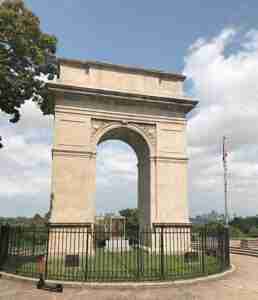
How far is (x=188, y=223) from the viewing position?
17.0 meters

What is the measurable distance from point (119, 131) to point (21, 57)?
6.41 m

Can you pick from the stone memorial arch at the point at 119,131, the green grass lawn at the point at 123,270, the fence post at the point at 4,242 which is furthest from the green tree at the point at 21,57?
the green grass lawn at the point at 123,270

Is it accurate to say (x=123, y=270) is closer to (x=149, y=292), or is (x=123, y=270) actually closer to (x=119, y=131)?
(x=149, y=292)

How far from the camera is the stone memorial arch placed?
15922mm

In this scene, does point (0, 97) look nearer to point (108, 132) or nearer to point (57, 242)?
point (108, 132)

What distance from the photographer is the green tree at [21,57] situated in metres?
13.7

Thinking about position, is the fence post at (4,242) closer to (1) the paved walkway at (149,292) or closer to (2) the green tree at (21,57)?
(1) the paved walkway at (149,292)

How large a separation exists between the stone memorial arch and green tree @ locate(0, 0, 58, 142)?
0.95m

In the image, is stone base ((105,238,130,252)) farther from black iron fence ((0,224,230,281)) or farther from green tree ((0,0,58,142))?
green tree ((0,0,58,142))

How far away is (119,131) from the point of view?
1795cm

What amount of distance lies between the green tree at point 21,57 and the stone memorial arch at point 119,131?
95 centimetres

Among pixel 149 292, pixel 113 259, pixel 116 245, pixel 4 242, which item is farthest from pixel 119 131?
pixel 149 292

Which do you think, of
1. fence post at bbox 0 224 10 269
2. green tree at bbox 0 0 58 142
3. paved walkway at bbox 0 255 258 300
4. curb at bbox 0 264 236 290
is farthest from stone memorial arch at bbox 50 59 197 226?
paved walkway at bbox 0 255 258 300

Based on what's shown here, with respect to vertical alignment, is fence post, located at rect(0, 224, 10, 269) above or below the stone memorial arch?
below
